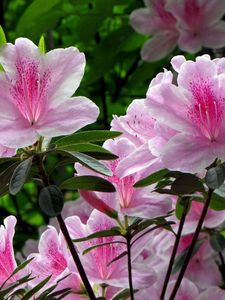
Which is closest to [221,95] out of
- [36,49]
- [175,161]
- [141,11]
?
[175,161]

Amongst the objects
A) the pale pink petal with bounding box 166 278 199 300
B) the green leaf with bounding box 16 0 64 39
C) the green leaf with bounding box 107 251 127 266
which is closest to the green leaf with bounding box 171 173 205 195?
the green leaf with bounding box 107 251 127 266

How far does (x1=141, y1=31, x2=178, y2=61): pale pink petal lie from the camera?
5.76 feet

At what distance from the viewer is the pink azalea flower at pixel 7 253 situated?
0.94m

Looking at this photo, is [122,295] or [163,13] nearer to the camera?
[122,295]

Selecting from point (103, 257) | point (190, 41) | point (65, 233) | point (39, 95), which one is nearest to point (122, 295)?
point (103, 257)

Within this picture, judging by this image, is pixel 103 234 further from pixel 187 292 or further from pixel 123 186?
pixel 187 292

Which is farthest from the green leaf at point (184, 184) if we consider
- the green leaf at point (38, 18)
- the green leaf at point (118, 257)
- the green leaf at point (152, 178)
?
the green leaf at point (38, 18)

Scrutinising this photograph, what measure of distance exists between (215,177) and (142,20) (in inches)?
38.3

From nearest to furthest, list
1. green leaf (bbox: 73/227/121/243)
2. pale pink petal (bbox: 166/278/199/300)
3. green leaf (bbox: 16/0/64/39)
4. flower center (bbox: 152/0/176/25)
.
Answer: green leaf (bbox: 73/227/121/243)
pale pink petal (bbox: 166/278/199/300)
green leaf (bbox: 16/0/64/39)
flower center (bbox: 152/0/176/25)

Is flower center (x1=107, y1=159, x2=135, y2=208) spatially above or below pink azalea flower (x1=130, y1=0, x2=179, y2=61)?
below

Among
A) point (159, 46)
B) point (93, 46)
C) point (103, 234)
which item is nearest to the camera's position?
point (103, 234)

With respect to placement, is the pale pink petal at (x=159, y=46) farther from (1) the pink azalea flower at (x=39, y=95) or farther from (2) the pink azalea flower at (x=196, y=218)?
(1) the pink azalea flower at (x=39, y=95)

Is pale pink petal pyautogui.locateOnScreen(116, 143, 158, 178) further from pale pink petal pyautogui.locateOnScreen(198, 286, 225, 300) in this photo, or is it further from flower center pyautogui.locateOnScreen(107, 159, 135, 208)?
pale pink petal pyautogui.locateOnScreen(198, 286, 225, 300)

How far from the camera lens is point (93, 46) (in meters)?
1.99
